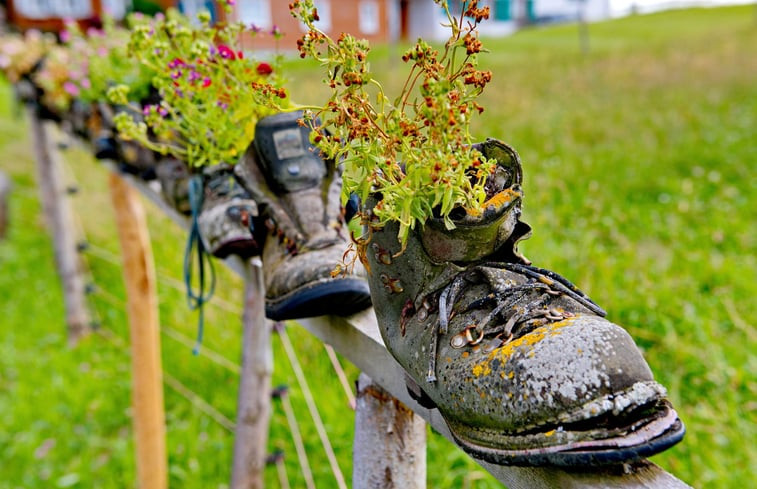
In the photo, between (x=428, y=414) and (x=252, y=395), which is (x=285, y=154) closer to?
(x=428, y=414)

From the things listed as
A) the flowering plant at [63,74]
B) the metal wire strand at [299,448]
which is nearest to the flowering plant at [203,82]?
the metal wire strand at [299,448]

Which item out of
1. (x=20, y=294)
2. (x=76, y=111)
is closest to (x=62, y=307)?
(x=20, y=294)

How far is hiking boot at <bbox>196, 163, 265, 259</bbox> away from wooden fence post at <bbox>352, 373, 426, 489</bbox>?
18.1 inches

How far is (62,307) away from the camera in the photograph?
571cm

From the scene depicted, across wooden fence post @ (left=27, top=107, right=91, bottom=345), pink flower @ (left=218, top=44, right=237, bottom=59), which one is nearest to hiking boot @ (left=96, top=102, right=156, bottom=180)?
pink flower @ (left=218, top=44, right=237, bottom=59)

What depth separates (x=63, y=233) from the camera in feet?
16.2

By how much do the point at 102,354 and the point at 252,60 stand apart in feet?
13.1

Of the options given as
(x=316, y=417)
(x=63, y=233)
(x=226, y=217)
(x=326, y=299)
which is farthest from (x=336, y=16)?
(x=326, y=299)

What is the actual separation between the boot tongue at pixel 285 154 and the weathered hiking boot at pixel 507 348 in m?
0.46

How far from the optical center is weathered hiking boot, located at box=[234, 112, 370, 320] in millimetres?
1262

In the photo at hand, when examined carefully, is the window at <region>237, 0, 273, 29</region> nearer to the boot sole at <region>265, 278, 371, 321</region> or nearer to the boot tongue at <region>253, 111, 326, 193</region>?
the boot tongue at <region>253, 111, 326, 193</region>

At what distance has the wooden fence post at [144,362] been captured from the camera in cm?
305

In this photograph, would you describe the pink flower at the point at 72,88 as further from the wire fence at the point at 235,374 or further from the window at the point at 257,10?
the window at the point at 257,10

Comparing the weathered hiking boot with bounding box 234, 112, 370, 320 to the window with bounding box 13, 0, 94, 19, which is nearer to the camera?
the weathered hiking boot with bounding box 234, 112, 370, 320
